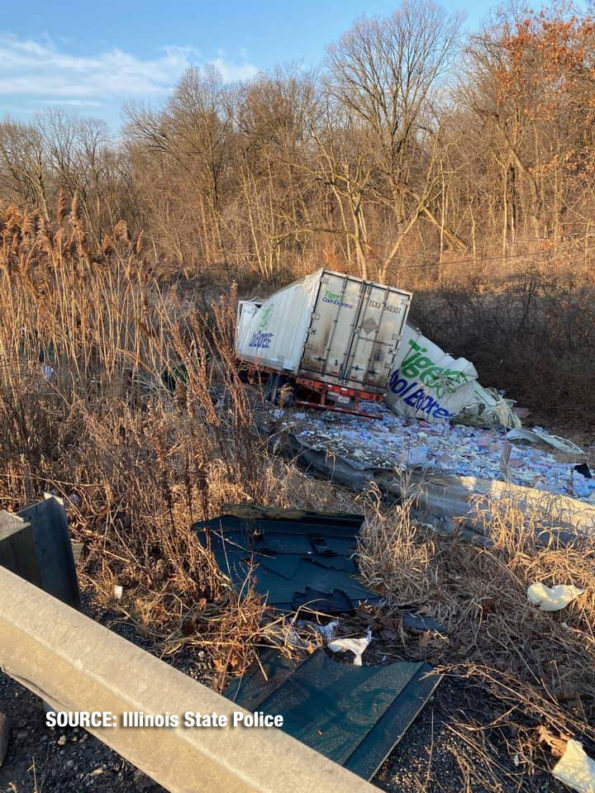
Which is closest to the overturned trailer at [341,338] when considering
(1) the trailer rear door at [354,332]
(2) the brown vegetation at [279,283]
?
(1) the trailer rear door at [354,332]

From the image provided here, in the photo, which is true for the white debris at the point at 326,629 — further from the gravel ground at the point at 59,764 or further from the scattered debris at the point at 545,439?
the scattered debris at the point at 545,439

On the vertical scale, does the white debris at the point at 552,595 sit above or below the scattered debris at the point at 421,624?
above

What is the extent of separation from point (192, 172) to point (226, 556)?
38.0 metres

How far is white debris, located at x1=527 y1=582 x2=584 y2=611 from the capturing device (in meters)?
3.15

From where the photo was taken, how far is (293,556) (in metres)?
3.23

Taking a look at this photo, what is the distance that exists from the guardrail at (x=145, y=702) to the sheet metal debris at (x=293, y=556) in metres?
1.20

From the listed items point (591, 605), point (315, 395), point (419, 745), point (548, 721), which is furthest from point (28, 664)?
point (315, 395)

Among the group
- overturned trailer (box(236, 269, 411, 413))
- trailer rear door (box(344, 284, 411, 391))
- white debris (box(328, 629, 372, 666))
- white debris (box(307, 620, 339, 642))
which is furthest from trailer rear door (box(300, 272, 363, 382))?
white debris (box(328, 629, 372, 666))

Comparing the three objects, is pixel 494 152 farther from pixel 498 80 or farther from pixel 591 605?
pixel 591 605

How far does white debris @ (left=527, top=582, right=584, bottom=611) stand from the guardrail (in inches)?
96.2

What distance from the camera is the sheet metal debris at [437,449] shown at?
26.4ft

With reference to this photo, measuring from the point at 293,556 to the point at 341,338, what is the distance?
31.6ft

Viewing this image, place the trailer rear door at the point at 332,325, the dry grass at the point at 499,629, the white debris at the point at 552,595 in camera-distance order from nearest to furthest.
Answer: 1. the dry grass at the point at 499,629
2. the white debris at the point at 552,595
3. the trailer rear door at the point at 332,325

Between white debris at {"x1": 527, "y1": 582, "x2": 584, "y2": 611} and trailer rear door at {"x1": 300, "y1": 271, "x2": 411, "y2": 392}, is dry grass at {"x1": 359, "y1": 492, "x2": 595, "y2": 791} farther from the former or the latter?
trailer rear door at {"x1": 300, "y1": 271, "x2": 411, "y2": 392}
